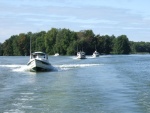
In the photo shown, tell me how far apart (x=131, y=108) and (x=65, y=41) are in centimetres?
17766

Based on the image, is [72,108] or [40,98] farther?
[40,98]

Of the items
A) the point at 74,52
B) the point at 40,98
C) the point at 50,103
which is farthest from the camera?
the point at 74,52

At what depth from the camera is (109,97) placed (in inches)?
988

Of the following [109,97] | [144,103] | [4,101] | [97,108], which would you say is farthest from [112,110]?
[4,101]

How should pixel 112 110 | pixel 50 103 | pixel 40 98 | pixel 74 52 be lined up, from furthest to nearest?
pixel 74 52, pixel 40 98, pixel 50 103, pixel 112 110

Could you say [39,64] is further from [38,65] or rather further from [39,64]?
[38,65]

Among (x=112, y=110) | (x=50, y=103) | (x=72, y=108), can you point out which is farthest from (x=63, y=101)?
(x=112, y=110)

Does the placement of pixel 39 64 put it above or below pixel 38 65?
above

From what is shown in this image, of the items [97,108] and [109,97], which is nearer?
[97,108]

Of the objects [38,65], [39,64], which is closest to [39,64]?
[39,64]

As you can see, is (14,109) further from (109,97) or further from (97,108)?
(109,97)

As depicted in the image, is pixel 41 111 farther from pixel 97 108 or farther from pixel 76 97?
pixel 76 97

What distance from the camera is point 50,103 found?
22562mm

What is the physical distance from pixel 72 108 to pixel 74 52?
170 m
